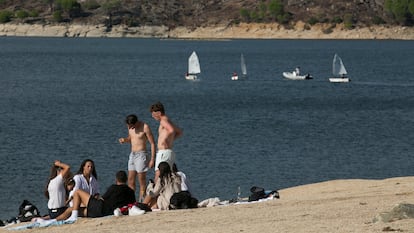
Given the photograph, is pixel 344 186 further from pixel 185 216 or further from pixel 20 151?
pixel 20 151

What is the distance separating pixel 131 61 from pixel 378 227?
127450 millimetres

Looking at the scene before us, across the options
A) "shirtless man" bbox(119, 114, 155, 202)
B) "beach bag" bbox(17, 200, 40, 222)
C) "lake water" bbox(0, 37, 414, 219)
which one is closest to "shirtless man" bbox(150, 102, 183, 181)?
"shirtless man" bbox(119, 114, 155, 202)

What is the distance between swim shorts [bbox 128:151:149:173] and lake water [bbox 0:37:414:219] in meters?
6.84

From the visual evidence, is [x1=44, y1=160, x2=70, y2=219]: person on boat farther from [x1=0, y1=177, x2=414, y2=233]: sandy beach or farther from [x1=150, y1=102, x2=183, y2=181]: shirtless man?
[x1=150, y1=102, x2=183, y2=181]: shirtless man

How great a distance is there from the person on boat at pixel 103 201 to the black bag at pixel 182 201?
673 mm

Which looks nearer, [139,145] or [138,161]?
[139,145]

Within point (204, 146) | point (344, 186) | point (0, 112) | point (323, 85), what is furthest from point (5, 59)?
point (344, 186)

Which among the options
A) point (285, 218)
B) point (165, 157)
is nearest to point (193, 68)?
point (165, 157)

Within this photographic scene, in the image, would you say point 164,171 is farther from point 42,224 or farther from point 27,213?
point 27,213

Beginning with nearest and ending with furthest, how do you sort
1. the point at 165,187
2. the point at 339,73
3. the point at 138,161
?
the point at 165,187 < the point at 138,161 < the point at 339,73

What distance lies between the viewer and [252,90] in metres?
87.9

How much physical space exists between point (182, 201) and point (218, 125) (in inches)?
1374

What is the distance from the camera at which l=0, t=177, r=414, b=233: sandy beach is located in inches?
630

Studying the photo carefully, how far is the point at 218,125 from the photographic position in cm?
5406
